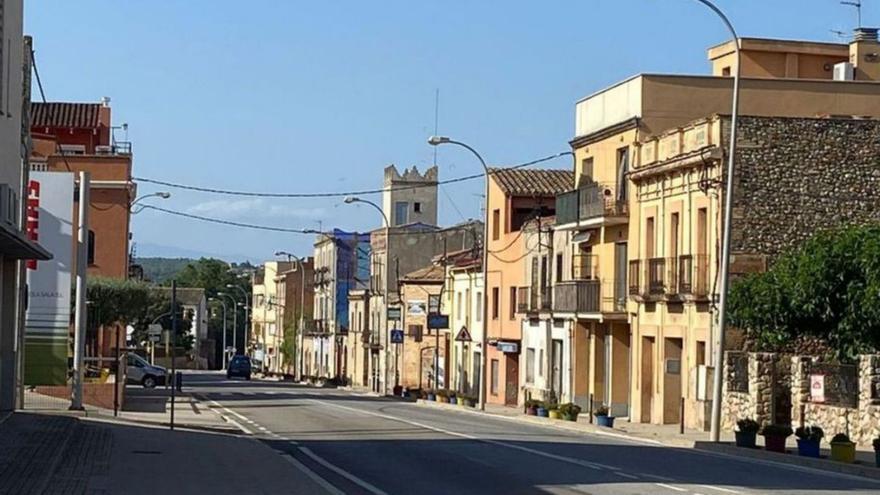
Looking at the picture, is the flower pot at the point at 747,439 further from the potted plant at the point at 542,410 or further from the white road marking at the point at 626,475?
the potted plant at the point at 542,410

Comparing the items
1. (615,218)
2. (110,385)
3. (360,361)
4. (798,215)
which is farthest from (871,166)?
(360,361)

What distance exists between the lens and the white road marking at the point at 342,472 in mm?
22250

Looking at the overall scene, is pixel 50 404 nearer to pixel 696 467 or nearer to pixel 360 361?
pixel 696 467

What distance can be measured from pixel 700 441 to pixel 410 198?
269 ft

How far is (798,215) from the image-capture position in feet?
147

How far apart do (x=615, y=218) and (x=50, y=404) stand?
20.1m

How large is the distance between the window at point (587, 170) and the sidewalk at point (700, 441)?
8.72 meters

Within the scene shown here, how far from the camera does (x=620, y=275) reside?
53.3 meters

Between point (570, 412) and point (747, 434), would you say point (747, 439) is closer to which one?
point (747, 434)

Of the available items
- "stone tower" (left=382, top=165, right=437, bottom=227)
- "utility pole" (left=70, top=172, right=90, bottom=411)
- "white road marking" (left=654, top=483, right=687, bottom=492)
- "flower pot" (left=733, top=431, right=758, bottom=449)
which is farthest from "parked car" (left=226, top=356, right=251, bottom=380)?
"white road marking" (left=654, top=483, right=687, bottom=492)

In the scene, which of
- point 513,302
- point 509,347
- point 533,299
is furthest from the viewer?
point 513,302

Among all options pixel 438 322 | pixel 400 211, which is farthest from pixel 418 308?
pixel 400 211

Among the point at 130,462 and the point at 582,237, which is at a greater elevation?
the point at 582,237

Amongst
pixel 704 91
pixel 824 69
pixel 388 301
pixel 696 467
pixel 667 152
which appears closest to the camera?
pixel 696 467
